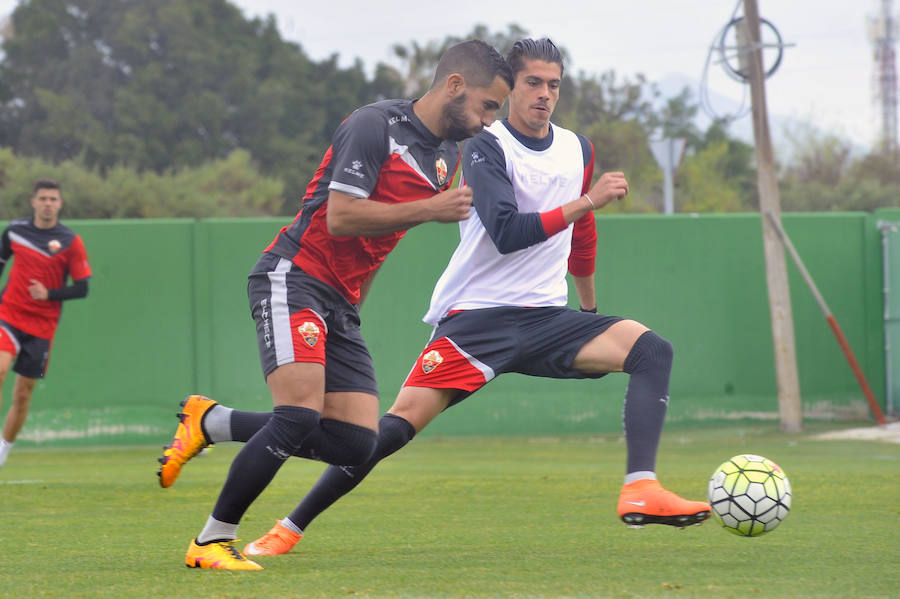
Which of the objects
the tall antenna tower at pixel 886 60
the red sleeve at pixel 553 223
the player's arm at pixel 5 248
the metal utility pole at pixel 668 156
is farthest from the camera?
the tall antenna tower at pixel 886 60

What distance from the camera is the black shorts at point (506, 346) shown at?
5641mm

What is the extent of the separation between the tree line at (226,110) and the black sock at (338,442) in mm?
33913

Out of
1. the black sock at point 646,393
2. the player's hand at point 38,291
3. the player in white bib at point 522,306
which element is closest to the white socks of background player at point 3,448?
the player's hand at point 38,291

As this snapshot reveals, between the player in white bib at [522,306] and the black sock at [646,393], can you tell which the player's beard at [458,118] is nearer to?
the player in white bib at [522,306]

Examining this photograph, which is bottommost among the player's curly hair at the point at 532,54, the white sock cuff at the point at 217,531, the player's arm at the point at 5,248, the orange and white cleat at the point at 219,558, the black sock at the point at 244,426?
the orange and white cleat at the point at 219,558

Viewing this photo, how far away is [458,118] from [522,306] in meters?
0.99

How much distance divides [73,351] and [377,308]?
132 inches

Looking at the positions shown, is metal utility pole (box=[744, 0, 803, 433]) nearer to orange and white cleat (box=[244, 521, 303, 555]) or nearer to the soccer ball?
the soccer ball

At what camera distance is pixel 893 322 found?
14.4m

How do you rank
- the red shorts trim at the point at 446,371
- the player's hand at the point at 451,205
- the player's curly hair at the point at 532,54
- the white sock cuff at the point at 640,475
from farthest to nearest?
the player's curly hair at the point at 532,54, the red shorts trim at the point at 446,371, the white sock cuff at the point at 640,475, the player's hand at the point at 451,205

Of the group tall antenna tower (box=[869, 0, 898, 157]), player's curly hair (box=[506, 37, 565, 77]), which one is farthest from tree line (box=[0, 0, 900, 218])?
player's curly hair (box=[506, 37, 565, 77])

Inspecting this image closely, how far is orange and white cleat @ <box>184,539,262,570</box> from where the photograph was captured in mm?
5023

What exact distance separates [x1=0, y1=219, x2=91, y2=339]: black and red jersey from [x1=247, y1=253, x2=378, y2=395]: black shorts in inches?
223

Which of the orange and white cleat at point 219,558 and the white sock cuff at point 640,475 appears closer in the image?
the orange and white cleat at point 219,558
